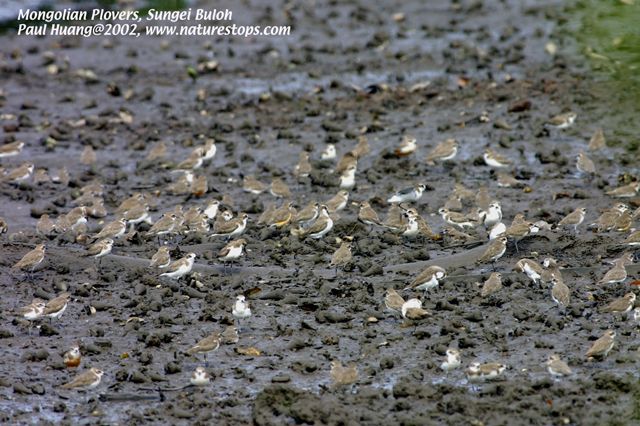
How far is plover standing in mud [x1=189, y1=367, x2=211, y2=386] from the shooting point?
809 centimetres

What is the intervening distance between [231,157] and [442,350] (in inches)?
366

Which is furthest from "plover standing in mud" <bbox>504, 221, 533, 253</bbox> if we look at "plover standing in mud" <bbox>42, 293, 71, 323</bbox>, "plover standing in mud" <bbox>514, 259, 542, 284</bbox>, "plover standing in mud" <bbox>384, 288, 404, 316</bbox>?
"plover standing in mud" <bbox>42, 293, 71, 323</bbox>

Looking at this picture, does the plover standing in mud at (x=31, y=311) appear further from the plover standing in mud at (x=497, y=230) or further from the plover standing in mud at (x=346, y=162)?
the plover standing in mud at (x=346, y=162)

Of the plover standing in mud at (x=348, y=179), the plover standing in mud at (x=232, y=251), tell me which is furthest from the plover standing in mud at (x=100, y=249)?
the plover standing in mud at (x=348, y=179)

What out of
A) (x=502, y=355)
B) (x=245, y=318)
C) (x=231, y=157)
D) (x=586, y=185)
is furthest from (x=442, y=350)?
(x=231, y=157)

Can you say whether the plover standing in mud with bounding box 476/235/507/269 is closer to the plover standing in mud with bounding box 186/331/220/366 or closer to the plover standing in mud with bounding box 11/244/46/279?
the plover standing in mud with bounding box 186/331/220/366

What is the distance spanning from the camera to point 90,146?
55.8 ft

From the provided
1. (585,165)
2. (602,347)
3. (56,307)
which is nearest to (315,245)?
(56,307)

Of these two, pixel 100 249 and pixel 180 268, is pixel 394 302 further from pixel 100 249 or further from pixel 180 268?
pixel 100 249

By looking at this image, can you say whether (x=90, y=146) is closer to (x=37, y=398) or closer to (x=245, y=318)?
(x=245, y=318)

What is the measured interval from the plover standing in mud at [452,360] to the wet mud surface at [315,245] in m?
0.15

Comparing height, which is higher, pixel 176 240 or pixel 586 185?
pixel 586 185

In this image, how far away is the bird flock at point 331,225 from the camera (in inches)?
366

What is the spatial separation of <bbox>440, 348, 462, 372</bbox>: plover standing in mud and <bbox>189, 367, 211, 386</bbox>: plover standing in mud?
271 centimetres
